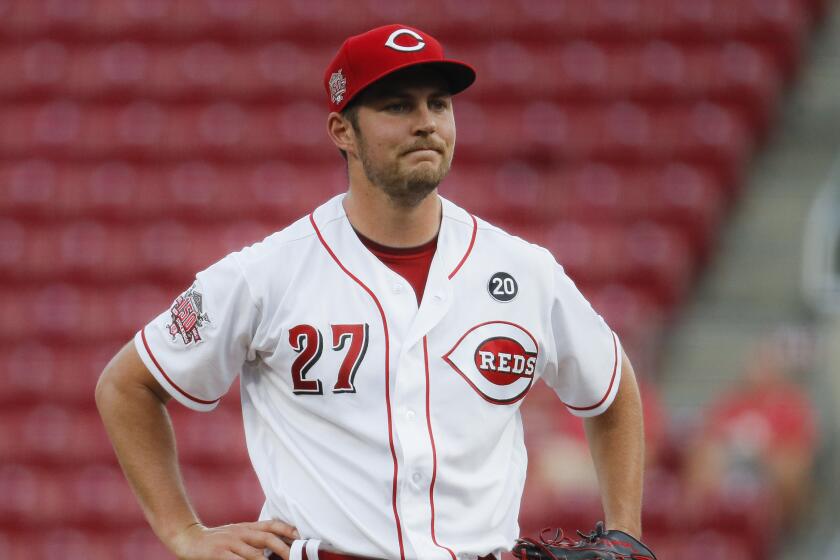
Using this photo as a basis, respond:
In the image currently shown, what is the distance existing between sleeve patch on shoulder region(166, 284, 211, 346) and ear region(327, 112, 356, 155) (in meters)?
0.39

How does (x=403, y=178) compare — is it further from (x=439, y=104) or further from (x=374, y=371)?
(x=374, y=371)

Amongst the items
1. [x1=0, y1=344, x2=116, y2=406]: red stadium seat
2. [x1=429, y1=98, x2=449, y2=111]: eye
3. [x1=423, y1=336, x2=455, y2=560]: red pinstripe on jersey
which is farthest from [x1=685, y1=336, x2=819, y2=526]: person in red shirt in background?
[x1=429, y1=98, x2=449, y2=111]: eye

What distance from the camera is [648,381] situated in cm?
733

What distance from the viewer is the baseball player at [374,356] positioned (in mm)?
2707

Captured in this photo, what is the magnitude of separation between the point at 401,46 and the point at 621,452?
2.96 ft

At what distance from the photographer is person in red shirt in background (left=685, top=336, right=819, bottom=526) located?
6289 mm

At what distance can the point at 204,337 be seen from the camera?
2.77 metres

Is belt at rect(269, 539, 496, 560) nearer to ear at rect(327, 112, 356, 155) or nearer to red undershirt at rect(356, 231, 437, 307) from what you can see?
red undershirt at rect(356, 231, 437, 307)

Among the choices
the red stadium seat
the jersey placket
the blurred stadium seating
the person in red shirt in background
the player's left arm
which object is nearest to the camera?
the jersey placket

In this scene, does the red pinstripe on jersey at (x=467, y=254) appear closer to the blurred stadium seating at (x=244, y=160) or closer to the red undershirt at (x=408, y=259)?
the red undershirt at (x=408, y=259)

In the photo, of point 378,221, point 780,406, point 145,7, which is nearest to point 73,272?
point 145,7

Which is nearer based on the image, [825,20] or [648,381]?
[648,381]

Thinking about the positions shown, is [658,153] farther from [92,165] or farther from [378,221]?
[378,221]

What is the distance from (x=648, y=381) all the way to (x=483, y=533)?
4.68 metres
